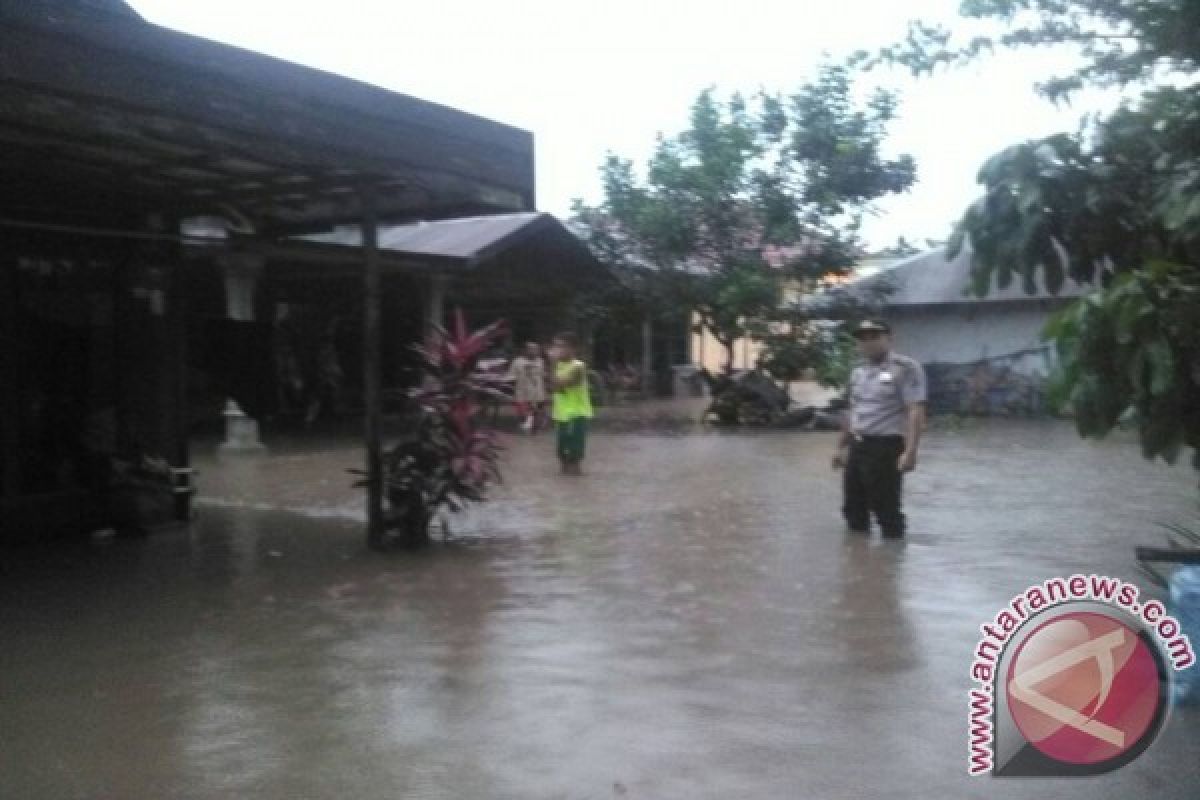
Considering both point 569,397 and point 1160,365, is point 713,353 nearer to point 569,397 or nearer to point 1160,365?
point 569,397

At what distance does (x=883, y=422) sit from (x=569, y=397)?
4.99 m

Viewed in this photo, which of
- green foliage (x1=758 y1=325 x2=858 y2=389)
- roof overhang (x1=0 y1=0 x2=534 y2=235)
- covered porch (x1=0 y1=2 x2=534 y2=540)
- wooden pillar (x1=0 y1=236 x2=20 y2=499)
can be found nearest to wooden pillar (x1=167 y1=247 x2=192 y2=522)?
covered porch (x1=0 y1=2 x2=534 y2=540)

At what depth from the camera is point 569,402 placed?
1284 centimetres

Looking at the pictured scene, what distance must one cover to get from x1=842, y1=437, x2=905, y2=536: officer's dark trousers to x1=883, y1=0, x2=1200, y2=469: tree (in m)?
2.66

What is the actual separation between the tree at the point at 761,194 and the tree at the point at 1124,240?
14.2m

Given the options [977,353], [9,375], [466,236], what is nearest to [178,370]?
[9,375]

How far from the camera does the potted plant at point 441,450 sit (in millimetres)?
8547

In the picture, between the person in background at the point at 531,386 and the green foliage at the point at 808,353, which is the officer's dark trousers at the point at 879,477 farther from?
the green foliage at the point at 808,353

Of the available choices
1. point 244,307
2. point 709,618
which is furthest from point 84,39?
point 244,307

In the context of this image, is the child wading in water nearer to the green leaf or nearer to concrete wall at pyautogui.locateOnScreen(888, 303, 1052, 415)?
the green leaf

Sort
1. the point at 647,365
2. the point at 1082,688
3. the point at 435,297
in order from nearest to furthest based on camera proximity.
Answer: the point at 1082,688 → the point at 435,297 → the point at 647,365

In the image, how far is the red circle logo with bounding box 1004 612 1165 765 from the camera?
3.78 metres

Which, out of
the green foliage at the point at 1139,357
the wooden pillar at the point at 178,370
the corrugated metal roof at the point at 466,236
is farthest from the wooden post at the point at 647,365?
the green foliage at the point at 1139,357

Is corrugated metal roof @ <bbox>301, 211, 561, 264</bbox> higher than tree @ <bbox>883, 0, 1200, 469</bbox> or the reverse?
higher
